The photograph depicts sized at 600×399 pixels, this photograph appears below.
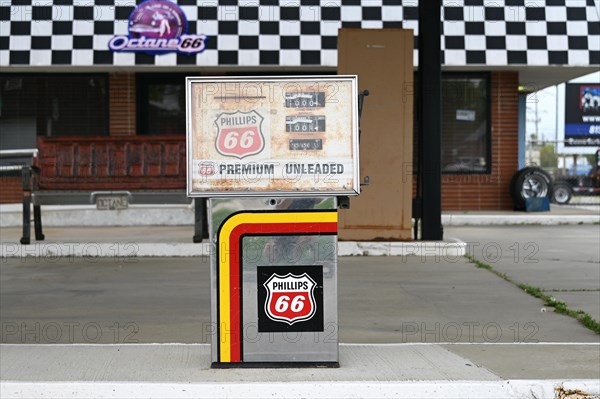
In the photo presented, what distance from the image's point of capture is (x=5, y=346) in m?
5.57

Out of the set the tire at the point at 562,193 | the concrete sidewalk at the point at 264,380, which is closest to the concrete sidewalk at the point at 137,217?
the concrete sidewalk at the point at 264,380

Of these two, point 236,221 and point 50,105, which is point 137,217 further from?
point 236,221

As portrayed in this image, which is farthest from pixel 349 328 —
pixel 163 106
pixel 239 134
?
pixel 163 106

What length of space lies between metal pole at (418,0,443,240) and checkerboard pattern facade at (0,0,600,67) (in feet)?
13.3

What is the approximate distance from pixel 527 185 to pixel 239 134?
11.7m

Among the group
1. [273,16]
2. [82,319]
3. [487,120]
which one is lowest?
[82,319]

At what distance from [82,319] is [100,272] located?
258 cm

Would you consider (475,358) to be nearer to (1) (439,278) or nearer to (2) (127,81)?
(1) (439,278)

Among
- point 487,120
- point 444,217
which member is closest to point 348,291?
point 444,217

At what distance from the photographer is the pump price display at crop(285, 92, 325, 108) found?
466cm

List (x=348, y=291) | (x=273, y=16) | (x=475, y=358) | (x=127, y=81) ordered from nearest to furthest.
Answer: (x=475, y=358) → (x=348, y=291) → (x=273, y=16) → (x=127, y=81)

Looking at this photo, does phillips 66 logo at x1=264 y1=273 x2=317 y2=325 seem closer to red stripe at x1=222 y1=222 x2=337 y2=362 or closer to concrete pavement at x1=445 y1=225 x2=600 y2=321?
red stripe at x1=222 y1=222 x2=337 y2=362

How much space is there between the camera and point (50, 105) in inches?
606

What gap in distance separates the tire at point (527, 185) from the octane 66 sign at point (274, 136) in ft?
36.9
